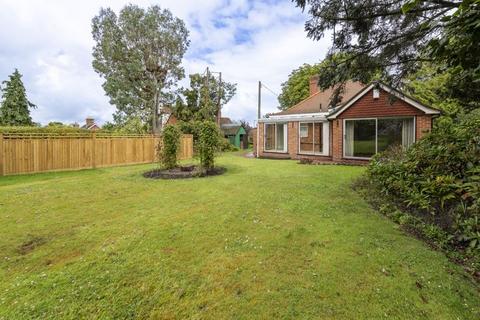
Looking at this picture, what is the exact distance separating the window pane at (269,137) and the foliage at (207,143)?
7905 millimetres

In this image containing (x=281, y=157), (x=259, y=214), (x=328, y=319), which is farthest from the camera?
(x=281, y=157)

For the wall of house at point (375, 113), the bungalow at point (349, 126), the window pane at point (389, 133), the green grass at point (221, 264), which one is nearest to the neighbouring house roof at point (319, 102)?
the bungalow at point (349, 126)

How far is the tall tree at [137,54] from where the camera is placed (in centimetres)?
2348

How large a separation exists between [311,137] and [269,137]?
3.07 metres

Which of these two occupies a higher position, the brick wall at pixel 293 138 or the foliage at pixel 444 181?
the brick wall at pixel 293 138

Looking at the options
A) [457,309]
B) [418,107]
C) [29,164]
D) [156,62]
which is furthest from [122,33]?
[457,309]

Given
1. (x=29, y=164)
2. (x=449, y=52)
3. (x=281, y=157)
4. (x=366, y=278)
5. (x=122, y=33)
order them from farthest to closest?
(x=122, y=33)
(x=281, y=157)
(x=29, y=164)
(x=449, y=52)
(x=366, y=278)

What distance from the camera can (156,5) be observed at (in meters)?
A: 23.9

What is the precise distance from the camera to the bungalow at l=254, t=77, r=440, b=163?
1154cm

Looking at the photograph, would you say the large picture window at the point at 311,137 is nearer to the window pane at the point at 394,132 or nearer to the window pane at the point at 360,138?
the window pane at the point at 360,138

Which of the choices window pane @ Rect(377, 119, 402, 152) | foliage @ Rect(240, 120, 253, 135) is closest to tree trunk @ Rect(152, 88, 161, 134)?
foliage @ Rect(240, 120, 253, 135)

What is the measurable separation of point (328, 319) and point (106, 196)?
5.87 m

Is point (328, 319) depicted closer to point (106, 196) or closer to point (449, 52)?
point (449, 52)

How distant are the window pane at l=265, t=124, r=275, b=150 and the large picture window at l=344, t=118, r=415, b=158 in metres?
5.06
